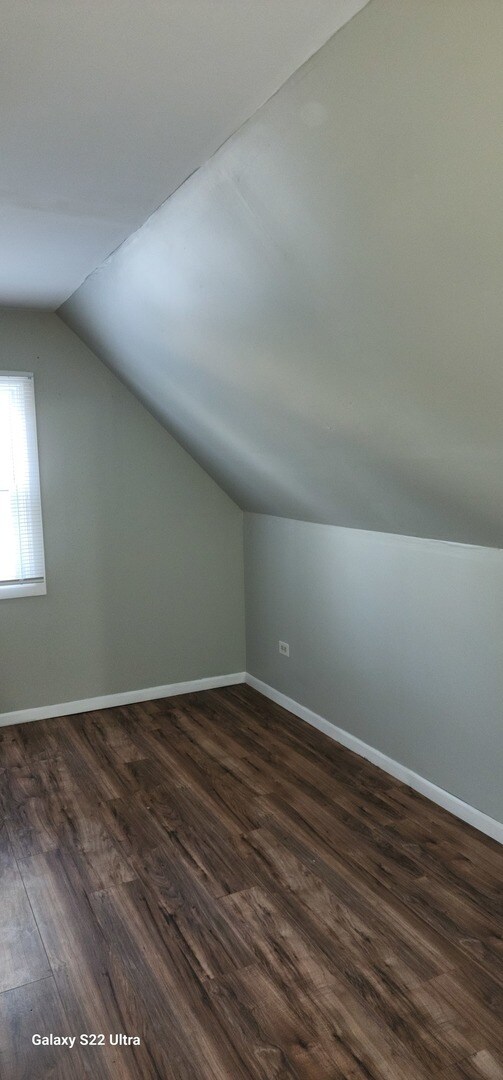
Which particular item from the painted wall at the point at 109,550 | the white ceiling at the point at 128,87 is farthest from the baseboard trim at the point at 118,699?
the white ceiling at the point at 128,87

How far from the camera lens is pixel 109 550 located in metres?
4.34

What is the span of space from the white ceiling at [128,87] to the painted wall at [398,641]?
1766 mm

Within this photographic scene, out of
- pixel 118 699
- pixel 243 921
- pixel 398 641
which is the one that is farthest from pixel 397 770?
pixel 118 699

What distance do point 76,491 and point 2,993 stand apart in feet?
8.73

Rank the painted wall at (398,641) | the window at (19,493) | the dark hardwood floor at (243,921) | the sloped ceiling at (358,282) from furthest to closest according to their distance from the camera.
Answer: the window at (19,493) < the painted wall at (398,641) < the dark hardwood floor at (243,921) < the sloped ceiling at (358,282)

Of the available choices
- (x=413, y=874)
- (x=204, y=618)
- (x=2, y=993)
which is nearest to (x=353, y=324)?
(x=413, y=874)

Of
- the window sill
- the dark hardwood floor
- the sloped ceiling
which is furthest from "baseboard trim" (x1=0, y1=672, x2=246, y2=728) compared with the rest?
the sloped ceiling

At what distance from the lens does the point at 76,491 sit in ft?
13.8

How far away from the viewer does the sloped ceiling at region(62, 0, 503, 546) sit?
1.34 meters

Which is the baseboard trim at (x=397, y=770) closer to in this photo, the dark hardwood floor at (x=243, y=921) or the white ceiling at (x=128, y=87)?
the dark hardwood floor at (x=243, y=921)

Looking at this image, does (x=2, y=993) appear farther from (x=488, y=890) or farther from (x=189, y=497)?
(x=189, y=497)

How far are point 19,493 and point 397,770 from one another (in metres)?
2.45

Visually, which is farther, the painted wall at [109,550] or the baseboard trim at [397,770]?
the painted wall at [109,550]

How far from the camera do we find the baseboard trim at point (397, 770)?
2.85m
